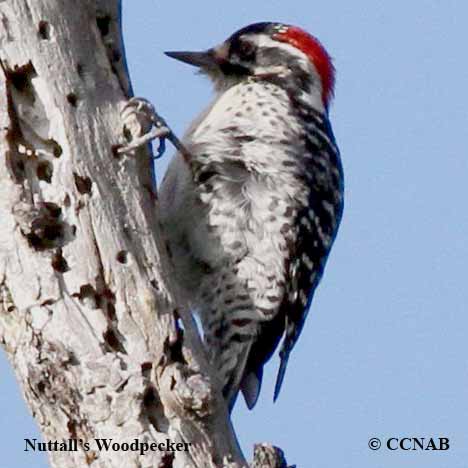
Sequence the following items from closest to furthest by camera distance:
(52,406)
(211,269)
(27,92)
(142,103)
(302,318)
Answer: (52,406) → (27,92) → (142,103) → (211,269) → (302,318)

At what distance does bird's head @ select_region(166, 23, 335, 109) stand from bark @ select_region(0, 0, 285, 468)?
4.09 feet

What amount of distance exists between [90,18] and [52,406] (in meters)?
1.33

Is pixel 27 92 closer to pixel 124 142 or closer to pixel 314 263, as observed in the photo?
pixel 124 142

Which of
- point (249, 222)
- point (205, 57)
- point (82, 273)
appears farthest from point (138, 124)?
point (205, 57)

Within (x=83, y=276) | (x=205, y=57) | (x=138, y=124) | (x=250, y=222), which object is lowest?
(x=250, y=222)

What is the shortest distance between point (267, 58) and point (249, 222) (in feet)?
2.95

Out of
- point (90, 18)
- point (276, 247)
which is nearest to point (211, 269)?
point (276, 247)

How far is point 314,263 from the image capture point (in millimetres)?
4648

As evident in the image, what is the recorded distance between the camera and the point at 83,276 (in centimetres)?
339

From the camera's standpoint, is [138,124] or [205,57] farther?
[205,57]

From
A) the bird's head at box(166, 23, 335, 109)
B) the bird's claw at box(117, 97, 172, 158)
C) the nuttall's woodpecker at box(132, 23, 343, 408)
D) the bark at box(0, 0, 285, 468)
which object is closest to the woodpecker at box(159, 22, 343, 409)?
the nuttall's woodpecker at box(132, 23, 343, 408)

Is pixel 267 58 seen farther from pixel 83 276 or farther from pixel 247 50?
pixel 83 276

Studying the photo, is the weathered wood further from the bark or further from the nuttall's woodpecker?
the nuttall's woodpecker

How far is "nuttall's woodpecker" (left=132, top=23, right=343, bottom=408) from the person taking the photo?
14.3ft
